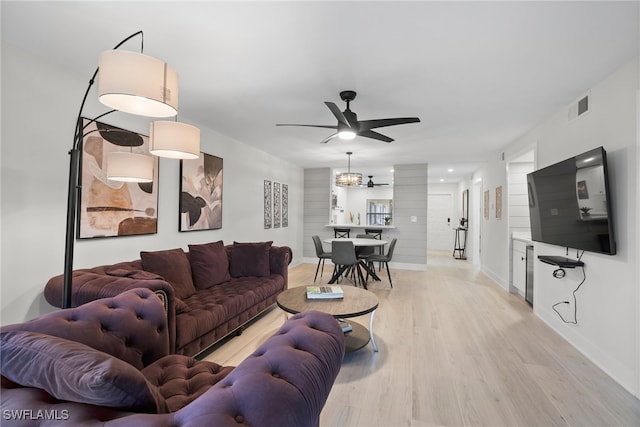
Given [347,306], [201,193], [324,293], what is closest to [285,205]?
[201,193]

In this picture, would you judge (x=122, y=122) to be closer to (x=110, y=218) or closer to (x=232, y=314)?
(x=110, y=218)

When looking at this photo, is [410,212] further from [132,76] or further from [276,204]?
[132,76]

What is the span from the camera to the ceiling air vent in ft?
9.10

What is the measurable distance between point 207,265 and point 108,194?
116 centimetres

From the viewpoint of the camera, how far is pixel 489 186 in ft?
20.0

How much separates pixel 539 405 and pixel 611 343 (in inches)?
40.2

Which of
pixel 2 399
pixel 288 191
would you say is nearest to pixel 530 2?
pixel 2 399

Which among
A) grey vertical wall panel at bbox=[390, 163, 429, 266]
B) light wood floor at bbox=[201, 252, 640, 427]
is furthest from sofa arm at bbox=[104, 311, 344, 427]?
grey vertical wall panel at bbox=[390, 163, 429, 266]

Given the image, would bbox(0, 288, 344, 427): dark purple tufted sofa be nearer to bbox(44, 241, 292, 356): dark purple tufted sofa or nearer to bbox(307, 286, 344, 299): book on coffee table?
bbox(44, 241, 292, 356): dark purple tufted sofa

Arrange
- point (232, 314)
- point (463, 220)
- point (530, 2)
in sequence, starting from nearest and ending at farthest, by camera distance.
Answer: point (530, 2)
point (232, 314)
point (463, 220)

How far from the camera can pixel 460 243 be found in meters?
9.20

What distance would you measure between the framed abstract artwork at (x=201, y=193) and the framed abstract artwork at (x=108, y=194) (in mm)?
531

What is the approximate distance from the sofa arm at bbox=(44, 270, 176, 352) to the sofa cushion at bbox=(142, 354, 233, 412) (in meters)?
0.57

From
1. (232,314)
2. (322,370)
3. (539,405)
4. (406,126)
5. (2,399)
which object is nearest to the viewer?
(2,399)
